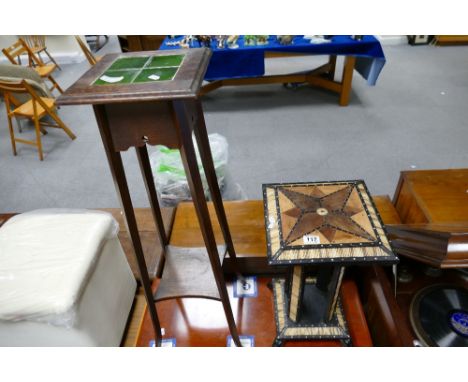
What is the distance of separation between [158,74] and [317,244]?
0.58 m

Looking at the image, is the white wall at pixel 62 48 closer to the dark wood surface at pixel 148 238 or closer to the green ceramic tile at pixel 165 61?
the dark wood surface at pixel 148 238

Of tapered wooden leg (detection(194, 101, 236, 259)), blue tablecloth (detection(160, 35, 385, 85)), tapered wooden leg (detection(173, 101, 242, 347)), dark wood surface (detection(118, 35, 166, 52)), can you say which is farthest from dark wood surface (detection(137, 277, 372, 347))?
dark wood surface (detection(118, 35, 166, 52))

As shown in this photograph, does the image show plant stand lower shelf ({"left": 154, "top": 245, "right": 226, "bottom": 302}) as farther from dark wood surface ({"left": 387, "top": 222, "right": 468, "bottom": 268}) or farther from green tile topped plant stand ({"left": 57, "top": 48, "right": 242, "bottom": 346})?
dark wood surface ({"left": 387, "top": 222, "right": 468, "bottom": 268})

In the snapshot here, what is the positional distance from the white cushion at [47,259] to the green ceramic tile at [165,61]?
1.88 feet

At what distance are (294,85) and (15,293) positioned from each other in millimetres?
3484

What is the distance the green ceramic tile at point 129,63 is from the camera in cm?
82

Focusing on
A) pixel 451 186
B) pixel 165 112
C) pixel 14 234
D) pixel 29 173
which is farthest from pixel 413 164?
pixel 29 173

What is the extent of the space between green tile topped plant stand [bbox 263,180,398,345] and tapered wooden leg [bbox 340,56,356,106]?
2.44m

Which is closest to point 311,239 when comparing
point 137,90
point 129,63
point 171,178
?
point 137,90

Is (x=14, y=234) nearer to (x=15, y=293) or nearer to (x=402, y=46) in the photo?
(x=15, y=293)

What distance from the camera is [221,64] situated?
304cm

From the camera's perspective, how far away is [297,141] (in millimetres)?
2824

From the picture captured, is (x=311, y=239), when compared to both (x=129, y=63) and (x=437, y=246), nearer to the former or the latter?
(x=437, y=246)

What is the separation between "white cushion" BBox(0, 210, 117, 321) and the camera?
0.88 m
